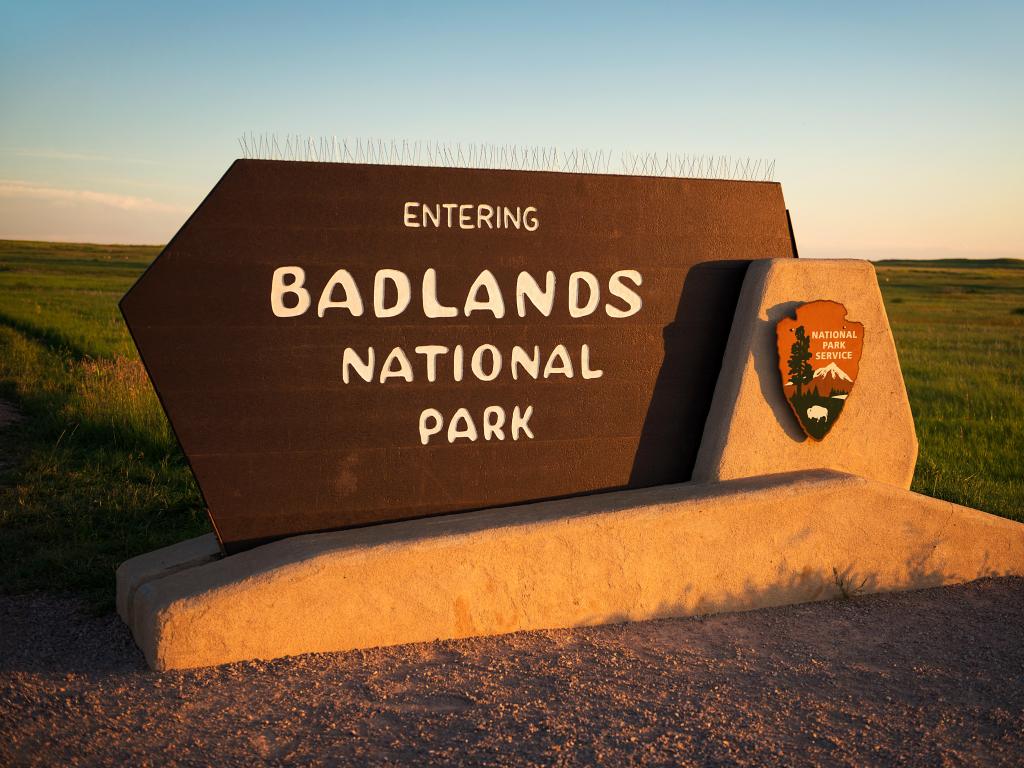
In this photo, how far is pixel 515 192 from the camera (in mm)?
5176

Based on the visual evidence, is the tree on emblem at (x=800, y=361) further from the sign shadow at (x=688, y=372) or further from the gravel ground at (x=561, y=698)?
the gravel ground at (x=561, y=698)

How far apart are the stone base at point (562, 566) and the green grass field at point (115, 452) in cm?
137

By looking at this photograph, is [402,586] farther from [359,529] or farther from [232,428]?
[232,428]

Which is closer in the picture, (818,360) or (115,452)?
(818,360)

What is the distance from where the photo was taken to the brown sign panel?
185 inches

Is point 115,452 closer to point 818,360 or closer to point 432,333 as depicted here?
point 432,333

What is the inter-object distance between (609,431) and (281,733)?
253 centimetres

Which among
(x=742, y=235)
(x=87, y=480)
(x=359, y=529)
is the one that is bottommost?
(x=87, y=480)

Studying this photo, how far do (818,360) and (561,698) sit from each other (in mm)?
2748

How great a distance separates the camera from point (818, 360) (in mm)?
5570

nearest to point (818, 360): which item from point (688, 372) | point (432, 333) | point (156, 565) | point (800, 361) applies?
point (800, 361)

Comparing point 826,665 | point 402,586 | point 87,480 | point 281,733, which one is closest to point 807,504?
point 826,665

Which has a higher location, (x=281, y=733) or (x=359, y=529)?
(x=359, y=529)

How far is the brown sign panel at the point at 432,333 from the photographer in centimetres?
469
